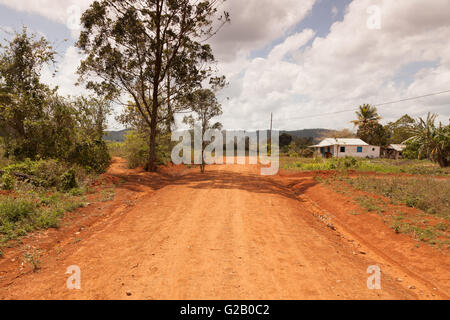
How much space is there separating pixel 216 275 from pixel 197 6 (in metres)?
16.4

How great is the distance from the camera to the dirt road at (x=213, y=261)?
3.64 metres

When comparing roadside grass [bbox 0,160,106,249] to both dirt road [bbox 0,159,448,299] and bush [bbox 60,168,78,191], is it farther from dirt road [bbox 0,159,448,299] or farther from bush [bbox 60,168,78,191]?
dirt road [bbox 0,159,448,299]

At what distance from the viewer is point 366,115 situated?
165ft

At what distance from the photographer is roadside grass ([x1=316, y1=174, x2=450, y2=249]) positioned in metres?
6.48

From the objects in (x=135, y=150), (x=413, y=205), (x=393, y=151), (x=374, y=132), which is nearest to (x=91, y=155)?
(x=135, y=150)

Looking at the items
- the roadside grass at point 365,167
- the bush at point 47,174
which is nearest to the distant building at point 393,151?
the roadside grass at point 365,167

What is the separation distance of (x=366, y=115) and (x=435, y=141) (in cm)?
3171

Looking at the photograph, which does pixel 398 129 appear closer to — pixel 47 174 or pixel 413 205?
pixel 413 205

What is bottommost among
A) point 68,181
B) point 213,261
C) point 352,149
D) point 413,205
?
point 213,261

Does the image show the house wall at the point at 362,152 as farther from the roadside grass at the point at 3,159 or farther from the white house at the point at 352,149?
the roadside grass at the point at 3,159

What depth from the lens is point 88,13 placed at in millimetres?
15094

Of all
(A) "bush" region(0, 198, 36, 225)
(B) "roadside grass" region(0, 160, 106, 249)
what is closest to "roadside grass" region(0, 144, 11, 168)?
(B) "roadside grass" region(0, 160, 106, 249)

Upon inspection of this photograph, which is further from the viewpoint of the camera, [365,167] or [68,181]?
[365,167]
